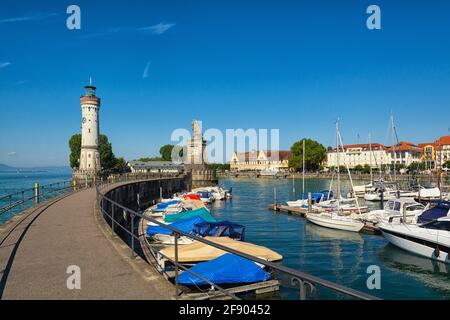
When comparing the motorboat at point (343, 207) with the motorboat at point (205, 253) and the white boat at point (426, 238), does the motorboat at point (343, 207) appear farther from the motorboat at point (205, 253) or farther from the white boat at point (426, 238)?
the motorboat at point (205, 253)

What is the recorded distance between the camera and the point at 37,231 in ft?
44.8

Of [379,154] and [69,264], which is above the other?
[379,154]

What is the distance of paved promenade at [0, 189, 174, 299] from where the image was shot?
271 inches

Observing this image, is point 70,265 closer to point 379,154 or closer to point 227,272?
point 227,272

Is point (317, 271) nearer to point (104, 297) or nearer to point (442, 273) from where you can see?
point (442, 273)

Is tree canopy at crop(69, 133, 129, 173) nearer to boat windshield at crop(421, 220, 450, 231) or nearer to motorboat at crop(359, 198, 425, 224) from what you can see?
motorboat at crop(359, 198, 425, 224)

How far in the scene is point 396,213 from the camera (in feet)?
112

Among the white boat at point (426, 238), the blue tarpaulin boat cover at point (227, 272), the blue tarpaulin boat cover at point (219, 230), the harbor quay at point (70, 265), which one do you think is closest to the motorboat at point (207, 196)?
the blue tarpaulin boat cover at point (219, 230)

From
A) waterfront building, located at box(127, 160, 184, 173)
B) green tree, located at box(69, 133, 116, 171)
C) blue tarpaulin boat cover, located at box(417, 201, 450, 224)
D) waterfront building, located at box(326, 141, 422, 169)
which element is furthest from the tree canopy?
waterfront building, located at box(326, 141, 422, 169)

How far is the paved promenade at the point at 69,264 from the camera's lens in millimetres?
6875

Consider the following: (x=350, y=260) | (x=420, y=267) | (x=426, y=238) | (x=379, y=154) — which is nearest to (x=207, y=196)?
(x=350, y=260)

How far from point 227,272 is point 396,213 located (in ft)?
83.5

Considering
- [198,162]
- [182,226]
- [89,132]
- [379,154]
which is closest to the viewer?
[182,226]

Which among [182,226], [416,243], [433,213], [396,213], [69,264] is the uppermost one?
[69,264]
